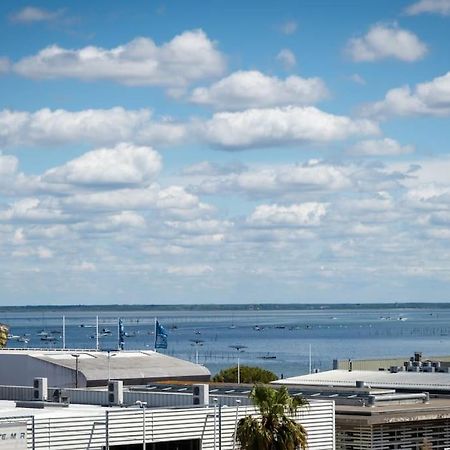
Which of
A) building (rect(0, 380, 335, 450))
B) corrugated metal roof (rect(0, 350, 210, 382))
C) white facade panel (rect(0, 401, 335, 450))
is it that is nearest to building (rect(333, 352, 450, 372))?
corrugated metal roof (rect(0, 350, 210, 382))

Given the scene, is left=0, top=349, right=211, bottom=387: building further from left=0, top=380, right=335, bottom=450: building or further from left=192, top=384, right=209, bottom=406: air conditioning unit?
left=192, top=384, right=209, bottom=406: air conditioning unit

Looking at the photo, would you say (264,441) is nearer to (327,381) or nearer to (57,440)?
(57,440)

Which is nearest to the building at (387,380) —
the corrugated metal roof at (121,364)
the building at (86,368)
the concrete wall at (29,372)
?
the corrugated metal roof at (121,364)

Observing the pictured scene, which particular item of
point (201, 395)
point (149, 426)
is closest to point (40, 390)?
point (201, 395)

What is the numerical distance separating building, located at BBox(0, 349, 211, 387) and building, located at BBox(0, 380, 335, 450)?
1708cm

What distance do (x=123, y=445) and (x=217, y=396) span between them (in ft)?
32.7

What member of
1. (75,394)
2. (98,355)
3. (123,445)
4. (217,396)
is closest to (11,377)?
(98,355)

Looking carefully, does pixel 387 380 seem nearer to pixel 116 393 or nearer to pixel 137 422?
pixel 116 393

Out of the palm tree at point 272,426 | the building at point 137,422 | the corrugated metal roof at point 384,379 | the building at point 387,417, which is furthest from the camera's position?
the corrugated metal roof at point 384,379

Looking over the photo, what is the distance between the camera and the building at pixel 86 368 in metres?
91.9

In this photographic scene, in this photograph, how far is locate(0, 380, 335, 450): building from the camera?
58.5m

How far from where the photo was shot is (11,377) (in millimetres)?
94875

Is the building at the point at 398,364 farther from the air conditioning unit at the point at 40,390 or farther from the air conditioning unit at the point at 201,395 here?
the air conditioning unit at the point at 201,395

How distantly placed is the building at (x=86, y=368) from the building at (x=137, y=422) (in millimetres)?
17081
